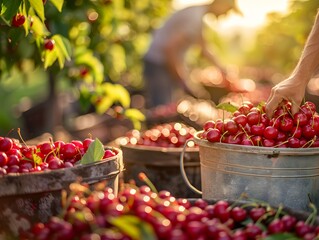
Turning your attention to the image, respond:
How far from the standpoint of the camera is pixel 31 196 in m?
2.20

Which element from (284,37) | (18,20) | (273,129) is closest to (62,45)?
(18,20)

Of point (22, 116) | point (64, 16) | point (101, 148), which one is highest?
point (64, 16)

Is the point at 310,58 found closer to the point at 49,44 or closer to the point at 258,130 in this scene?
the point at 258,130

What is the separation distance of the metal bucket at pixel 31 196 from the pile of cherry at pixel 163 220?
0.26ft

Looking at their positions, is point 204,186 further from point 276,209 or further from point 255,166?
point 276,209

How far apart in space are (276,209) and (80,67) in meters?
2.28

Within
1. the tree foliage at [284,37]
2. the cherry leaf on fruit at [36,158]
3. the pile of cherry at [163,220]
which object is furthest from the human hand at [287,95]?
the tree foliage at [284,37]

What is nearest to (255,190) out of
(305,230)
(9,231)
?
(305,230)

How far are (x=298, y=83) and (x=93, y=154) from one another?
37.5 inches

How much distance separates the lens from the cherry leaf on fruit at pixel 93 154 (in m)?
2.38

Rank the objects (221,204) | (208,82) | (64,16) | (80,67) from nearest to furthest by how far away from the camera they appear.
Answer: (221,204)
(64,16)
(80,67)
(208,82)

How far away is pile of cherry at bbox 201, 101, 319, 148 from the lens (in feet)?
8.06

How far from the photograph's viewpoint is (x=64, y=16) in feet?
12.2

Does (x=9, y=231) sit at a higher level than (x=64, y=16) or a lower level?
lower
